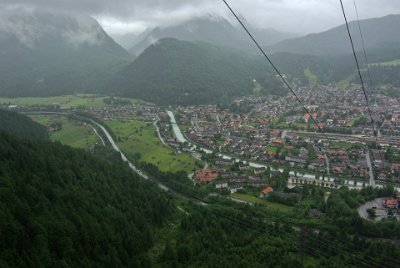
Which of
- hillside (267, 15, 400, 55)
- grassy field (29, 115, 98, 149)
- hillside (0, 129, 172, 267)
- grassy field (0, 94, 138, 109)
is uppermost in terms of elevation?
hillside (267, 15, 400, 55)

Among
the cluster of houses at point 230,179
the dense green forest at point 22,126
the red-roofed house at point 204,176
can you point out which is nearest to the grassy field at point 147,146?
the red-roofed house at point 204,176

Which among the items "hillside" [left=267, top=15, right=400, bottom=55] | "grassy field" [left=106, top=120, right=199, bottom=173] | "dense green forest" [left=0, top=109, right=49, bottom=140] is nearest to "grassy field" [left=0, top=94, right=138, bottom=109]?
"grassy field" [left=106, top=120, right=199, bottom=173]

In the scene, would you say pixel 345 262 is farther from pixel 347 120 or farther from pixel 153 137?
pixel 347 120

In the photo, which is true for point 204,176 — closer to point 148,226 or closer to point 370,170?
point 148,226

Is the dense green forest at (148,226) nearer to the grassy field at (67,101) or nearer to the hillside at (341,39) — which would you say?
the grassy field at (67,101)

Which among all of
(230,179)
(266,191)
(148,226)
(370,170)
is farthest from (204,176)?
(370,170)

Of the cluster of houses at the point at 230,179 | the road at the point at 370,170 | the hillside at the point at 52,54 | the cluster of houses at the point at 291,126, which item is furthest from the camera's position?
the hillside at the point at 52,54

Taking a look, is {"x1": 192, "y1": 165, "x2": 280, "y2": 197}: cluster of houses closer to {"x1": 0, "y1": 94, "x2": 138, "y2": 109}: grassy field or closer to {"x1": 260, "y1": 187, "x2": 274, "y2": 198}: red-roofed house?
{"x1": 260, "y1": 187, "x2": 274, "y2": 198}: red-roofed house
